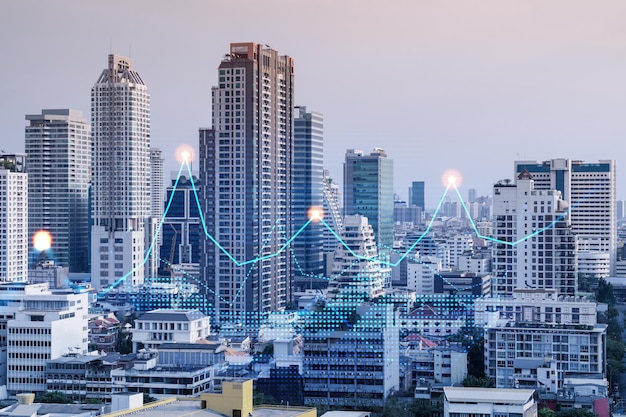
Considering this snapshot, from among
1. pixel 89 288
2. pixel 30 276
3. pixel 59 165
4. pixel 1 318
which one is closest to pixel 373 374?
pixel 1 318

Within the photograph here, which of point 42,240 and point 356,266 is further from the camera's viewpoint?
point 42,240

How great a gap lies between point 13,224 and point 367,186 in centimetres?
489

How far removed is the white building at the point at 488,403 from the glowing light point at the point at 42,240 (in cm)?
1020

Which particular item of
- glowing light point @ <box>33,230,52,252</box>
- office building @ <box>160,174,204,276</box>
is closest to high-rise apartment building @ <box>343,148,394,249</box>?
office building @ <box>160,174,204,276</box>

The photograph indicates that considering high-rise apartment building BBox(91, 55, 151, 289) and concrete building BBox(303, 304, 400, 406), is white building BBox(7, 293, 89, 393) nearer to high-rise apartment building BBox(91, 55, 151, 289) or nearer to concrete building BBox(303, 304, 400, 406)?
concrete building BBox(303, 304, 400, 406)

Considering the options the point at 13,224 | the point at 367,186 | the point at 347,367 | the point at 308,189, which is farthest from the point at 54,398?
the point at 367,186

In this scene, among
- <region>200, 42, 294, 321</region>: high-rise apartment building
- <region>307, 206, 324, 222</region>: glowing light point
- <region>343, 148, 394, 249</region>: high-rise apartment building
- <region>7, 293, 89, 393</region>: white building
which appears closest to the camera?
<region>7, 293, 89, 393</region>: white building

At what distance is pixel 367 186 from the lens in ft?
54.1

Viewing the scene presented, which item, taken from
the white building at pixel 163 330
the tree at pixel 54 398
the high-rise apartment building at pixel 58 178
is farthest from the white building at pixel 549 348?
the high-rise apartment building at pixel 58 178

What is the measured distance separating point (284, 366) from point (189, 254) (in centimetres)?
1048

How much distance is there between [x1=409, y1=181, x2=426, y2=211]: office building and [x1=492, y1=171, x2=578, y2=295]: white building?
8.91 ft

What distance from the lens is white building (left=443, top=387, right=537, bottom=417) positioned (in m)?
6.29

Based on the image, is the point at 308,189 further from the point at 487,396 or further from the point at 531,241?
the point at 487,396

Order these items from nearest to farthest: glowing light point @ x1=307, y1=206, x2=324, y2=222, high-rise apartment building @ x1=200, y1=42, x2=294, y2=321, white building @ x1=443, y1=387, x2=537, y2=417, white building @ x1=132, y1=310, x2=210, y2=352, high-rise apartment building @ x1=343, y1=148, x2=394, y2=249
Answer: white building @ x1=443, y1=387, x2=537, y2=417 → white building @ x1=132, y1=310, x2=210, y2=352 → high-rise apartment building @ x1=200, y1=42, x2=294, y2=321 → glowing light point @ x1=307, y1=206, x2=324, y2=222 → high-rise apartment building @ x1=343, y1=148, x2=394, y2=249
